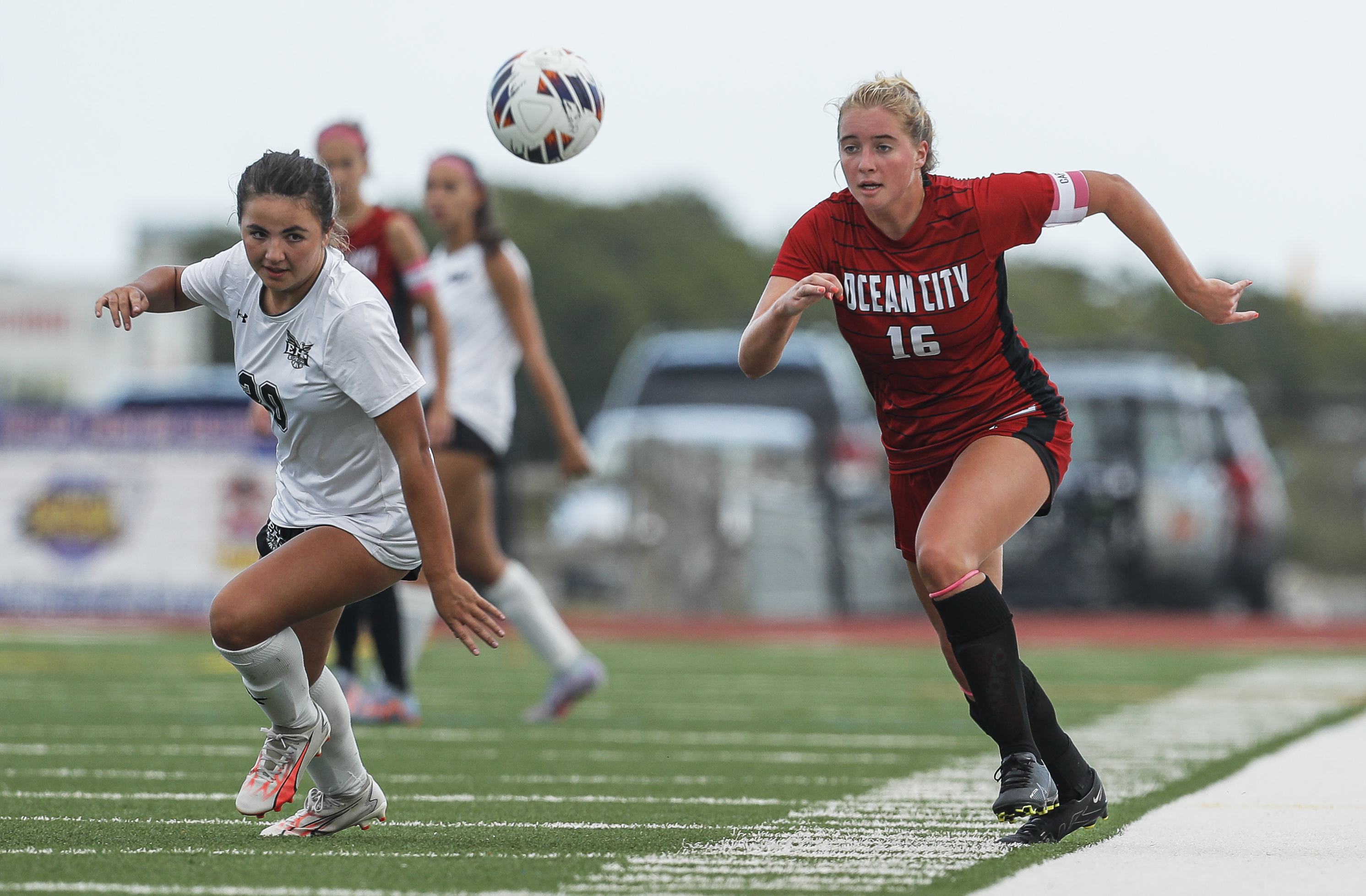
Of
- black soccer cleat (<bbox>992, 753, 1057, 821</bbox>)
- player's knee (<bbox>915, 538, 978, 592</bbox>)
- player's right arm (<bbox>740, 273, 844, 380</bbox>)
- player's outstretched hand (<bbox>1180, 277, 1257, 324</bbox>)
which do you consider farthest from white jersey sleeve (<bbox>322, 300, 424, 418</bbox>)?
player's outstretched hand (<bbox>1180, 277, 1257, 324</bbox>)

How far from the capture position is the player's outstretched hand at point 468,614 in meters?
4.36

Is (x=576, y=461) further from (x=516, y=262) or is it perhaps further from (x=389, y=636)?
(x=389, y=636)

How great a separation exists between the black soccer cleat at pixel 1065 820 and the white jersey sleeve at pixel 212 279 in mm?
2374

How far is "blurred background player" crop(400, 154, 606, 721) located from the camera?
7.93 meters

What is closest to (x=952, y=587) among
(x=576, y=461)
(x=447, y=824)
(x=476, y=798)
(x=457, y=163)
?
(x=447, y=824)

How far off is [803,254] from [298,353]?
1.31 meters

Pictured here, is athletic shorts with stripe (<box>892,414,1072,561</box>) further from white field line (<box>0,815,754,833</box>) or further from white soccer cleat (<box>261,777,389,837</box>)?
white soccer cleat (<box>261,777,389,837</box>)

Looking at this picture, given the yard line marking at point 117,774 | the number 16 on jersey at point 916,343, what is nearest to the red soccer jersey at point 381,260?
the yard line marking at point 117,774

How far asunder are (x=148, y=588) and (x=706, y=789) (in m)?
11.0

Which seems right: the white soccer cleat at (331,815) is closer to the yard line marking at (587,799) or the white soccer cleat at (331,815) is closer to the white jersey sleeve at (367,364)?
the yard line marking at (587,799)

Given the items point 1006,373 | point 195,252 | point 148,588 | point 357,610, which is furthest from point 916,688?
point 195,252

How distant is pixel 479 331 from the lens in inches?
326

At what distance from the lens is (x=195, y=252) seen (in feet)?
240

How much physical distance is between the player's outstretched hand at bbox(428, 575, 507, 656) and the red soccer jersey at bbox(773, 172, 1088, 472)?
120 centimetres
